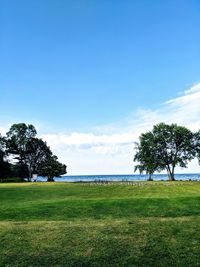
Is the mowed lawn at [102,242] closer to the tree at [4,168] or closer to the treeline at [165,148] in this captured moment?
the treeline at [165,148]

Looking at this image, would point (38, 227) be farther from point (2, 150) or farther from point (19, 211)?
point (2, 150)

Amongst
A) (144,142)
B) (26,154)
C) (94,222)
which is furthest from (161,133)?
(94,222)

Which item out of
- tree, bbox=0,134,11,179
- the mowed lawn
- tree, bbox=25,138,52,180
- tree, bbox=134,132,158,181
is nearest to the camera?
the mowed lawn

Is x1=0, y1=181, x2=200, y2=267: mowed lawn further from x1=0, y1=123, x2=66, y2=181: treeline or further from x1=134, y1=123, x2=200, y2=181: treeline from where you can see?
Result: x1=0, y1=123, x2=66, y2=181: treeline

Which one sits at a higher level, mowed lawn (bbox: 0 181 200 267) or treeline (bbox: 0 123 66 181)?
treeline (bbox: 0 123 66 181)

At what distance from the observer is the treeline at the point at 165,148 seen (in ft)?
232

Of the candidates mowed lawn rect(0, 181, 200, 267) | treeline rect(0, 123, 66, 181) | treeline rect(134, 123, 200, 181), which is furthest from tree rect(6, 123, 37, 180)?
mowed lawn rect(0, 181, 200, 267)

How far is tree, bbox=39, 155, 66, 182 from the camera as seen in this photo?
93375 millimetres

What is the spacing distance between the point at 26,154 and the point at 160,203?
3088 inches

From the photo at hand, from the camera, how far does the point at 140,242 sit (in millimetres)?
9609

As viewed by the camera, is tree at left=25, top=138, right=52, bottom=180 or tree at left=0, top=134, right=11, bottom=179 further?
tree at left=25, top=138, right=52, bottom=180

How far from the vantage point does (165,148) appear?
7188cm

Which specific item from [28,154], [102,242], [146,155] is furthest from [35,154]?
[102,242]

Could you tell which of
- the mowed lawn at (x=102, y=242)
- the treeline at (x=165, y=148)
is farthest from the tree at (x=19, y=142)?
the mowed lawn at (x=102, y=242)
